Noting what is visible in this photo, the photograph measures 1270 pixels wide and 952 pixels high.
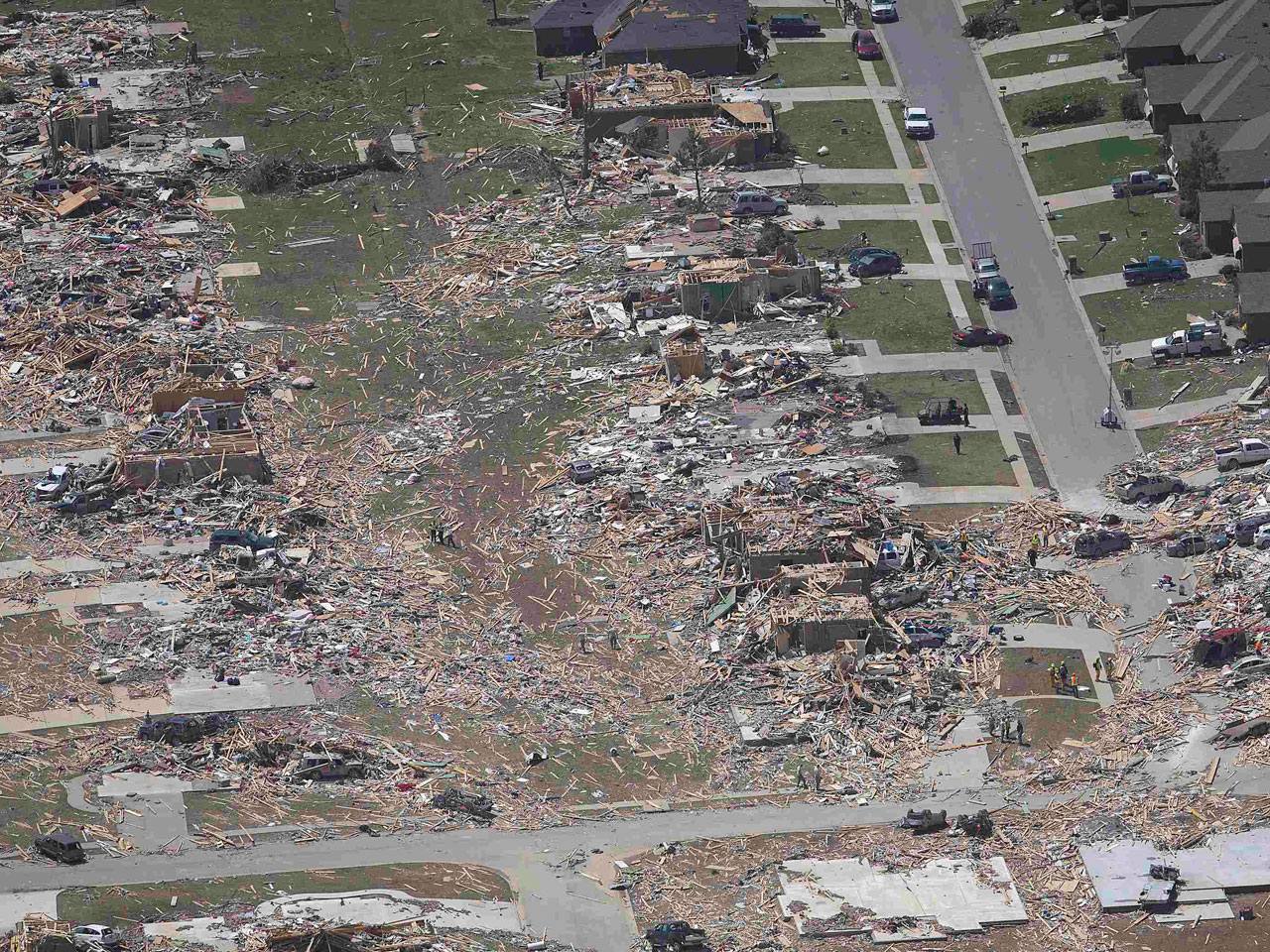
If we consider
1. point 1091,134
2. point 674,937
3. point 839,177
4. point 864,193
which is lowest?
point 674,937

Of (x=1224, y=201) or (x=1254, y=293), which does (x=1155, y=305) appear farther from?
(x=1224, y=201)

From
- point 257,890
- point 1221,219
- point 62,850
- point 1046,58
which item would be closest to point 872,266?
point 1221,219

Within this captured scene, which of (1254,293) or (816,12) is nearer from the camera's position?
(1254,293)

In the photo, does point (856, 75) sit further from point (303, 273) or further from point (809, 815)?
point (809, 815)

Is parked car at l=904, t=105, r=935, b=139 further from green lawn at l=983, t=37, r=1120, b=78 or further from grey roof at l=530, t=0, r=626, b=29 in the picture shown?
grey roof at l=530, t=0, r=626, b=29

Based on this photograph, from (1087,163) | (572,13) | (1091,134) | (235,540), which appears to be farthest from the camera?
(572,13)

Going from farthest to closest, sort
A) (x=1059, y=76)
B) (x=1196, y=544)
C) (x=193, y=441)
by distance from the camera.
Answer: (x=1059, y=76) < (x=193, y=441) < (x=1196, y=544)
